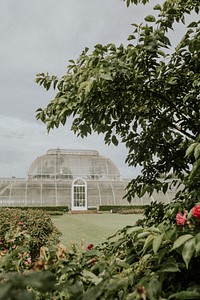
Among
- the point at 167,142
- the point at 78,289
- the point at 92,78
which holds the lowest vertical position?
the point at 78,289

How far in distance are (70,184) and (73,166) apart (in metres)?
4.52

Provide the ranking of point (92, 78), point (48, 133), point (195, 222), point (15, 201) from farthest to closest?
point (15, 201) → point (48, 133) → point (92, 78) → point (195, 222)

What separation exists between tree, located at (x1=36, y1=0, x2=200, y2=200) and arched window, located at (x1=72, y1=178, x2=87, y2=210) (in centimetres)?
3035

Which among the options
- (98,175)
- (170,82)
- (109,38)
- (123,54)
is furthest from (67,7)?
(98,175)

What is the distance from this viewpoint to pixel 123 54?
2.47 metres

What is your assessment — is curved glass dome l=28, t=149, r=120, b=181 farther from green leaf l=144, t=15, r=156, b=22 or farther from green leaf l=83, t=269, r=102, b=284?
green leaf l=83, t=269, r=102, b=284

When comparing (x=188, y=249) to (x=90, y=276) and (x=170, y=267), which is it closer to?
(x=170, y=267)

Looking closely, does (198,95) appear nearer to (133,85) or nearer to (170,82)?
(170,82)

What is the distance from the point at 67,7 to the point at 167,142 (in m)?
2.02

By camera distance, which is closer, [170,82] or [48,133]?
[170,82]

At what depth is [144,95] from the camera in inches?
111

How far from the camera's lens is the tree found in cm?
240

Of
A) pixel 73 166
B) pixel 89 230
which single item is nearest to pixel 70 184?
pixel 73 166

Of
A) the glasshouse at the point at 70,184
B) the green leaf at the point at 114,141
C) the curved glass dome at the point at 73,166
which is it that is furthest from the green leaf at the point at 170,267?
the curved glass dome at the point at 73,166
